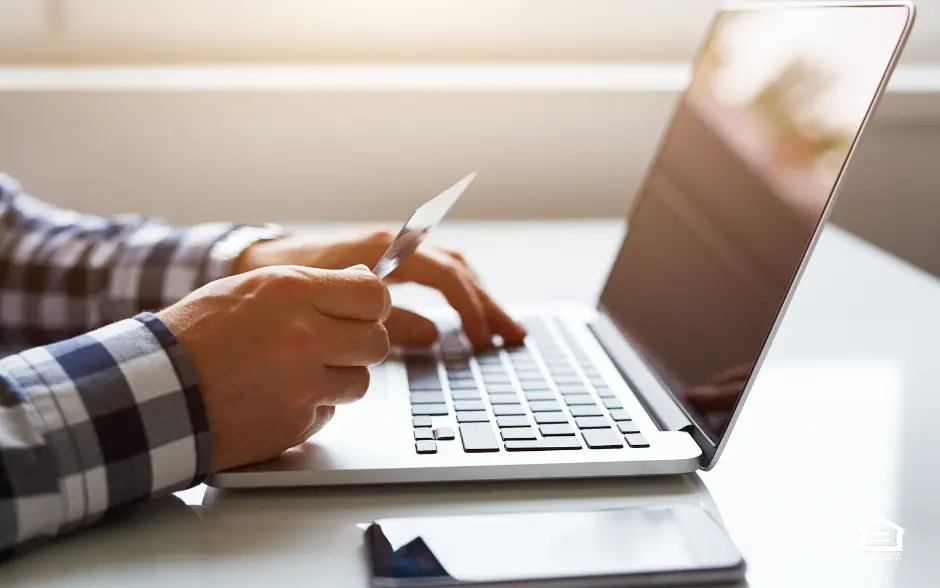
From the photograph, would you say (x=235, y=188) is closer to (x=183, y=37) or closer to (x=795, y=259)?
(x=183, y=37)

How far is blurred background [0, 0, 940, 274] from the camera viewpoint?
116 centimetres

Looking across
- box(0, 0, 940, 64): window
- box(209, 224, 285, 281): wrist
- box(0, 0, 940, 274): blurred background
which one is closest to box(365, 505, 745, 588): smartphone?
box(209, 224, 285, 281): wrist

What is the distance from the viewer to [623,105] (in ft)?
4.00

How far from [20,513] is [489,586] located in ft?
0.71

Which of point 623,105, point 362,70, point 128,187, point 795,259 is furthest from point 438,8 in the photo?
point 795,259

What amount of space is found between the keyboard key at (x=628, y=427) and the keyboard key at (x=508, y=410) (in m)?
0.06

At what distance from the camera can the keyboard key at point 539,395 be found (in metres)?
0.59

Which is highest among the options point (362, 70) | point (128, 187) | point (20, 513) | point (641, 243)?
point (362, 70)

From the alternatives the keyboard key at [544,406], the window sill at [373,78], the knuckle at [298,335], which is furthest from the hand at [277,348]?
the window sill at [373,78]

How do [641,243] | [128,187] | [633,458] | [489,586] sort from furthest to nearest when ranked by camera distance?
[128,187], [641,243], [633,458], [489,586]

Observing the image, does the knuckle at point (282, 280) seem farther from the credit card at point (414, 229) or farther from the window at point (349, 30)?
the window at point (349, 30)

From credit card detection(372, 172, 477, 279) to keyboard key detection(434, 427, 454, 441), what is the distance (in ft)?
0.34

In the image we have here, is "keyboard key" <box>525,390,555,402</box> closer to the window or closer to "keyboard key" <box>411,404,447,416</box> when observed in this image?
"keyboard key" <box>411,404,447,416</box>

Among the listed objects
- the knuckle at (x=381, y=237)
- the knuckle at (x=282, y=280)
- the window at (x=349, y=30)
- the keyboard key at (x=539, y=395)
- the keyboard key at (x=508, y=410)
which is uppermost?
the window at (x=349, y=30)
